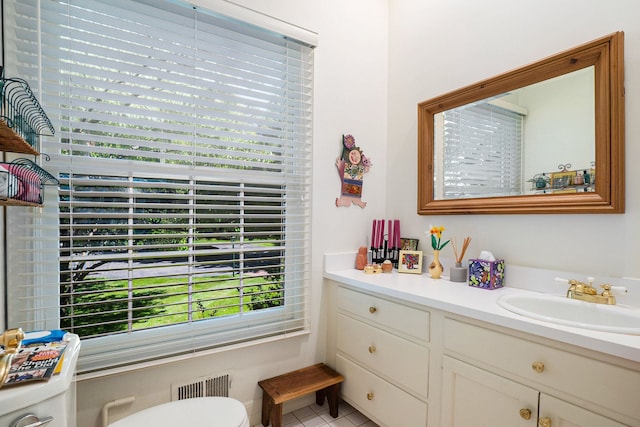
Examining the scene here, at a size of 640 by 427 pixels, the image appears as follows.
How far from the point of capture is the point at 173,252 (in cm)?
150

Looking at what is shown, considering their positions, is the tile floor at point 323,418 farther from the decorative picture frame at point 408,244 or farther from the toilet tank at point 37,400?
the toilet tank at point 37,400

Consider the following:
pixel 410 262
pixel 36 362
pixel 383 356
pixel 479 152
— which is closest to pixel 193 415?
pixel 36 362

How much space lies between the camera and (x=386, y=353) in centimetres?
156

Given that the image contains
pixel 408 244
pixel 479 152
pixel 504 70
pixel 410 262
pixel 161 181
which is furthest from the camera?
pixel 408 244

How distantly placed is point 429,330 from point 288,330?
32.6 inches

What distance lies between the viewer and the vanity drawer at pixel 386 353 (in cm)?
140

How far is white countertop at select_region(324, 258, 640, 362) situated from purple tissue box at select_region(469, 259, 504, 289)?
0.11ft

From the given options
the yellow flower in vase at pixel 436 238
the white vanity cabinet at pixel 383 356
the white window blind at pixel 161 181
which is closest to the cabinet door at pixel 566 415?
the white vanity cabinet at pixel 383 356

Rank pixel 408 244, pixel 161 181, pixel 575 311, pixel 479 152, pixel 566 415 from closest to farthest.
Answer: pixel 566 415 → pixel 575 311 → pixel 161 181 → pixel 479 152 → pixel 408 244

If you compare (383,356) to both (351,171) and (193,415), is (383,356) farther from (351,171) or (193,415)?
(351,171)

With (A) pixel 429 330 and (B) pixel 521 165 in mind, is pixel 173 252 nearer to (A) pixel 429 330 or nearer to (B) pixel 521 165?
(A) pixel 429 330

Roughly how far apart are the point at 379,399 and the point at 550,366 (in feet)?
2.84

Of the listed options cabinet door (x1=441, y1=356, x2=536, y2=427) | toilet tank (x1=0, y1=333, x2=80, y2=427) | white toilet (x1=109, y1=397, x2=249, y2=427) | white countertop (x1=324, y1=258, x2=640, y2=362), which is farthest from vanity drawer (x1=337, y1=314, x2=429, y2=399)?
toilet tank (x1=0, y1=333, x2=80, y2=427)

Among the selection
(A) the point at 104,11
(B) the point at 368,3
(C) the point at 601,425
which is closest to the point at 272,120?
(A) the point at 104,11
